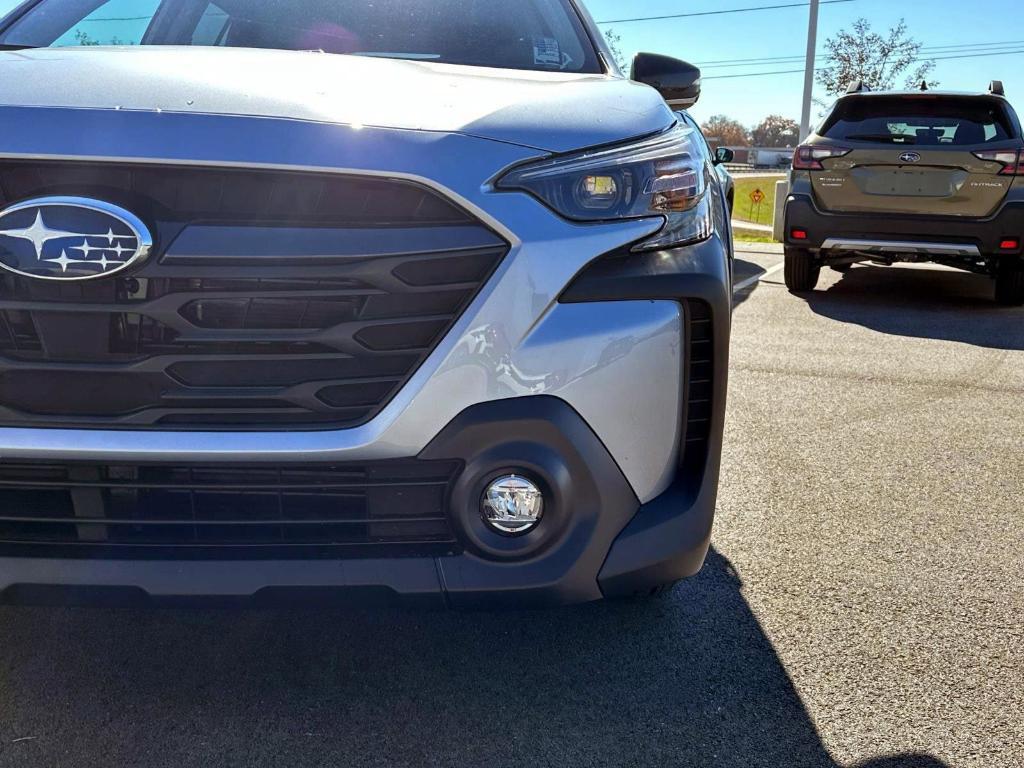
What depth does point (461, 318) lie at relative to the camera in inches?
67.5

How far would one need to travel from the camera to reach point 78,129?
1640 mm

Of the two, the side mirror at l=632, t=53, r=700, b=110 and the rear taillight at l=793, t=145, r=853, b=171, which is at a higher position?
the side mirror at l=632, t=53, r=700, b=110

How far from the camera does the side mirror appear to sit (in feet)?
9.73

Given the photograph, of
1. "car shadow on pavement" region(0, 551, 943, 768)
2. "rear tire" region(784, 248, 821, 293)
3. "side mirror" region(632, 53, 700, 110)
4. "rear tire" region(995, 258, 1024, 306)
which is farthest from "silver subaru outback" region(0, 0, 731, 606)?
"rear tire" region(995, 258, 1024, 306)

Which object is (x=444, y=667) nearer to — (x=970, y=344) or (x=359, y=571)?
(x=359, y=571)

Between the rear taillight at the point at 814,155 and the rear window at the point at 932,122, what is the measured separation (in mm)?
129

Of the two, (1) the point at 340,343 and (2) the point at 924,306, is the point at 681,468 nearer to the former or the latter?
(1) the point at 340,343

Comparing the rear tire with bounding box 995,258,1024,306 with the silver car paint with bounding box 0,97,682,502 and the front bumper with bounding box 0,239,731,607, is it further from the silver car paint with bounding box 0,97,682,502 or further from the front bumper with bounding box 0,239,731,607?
the silver car paint with bounding box 0,97,682,502

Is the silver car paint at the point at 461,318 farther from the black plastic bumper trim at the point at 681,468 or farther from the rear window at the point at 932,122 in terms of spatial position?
the rear window at the point at 932,122

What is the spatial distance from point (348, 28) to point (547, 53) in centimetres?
60

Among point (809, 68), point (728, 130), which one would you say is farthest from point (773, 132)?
point (809, 68)

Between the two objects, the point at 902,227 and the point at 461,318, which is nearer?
the point at 461,318

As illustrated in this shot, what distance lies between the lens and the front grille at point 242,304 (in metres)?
1.67

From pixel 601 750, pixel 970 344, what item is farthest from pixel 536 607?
pixel 970 344
